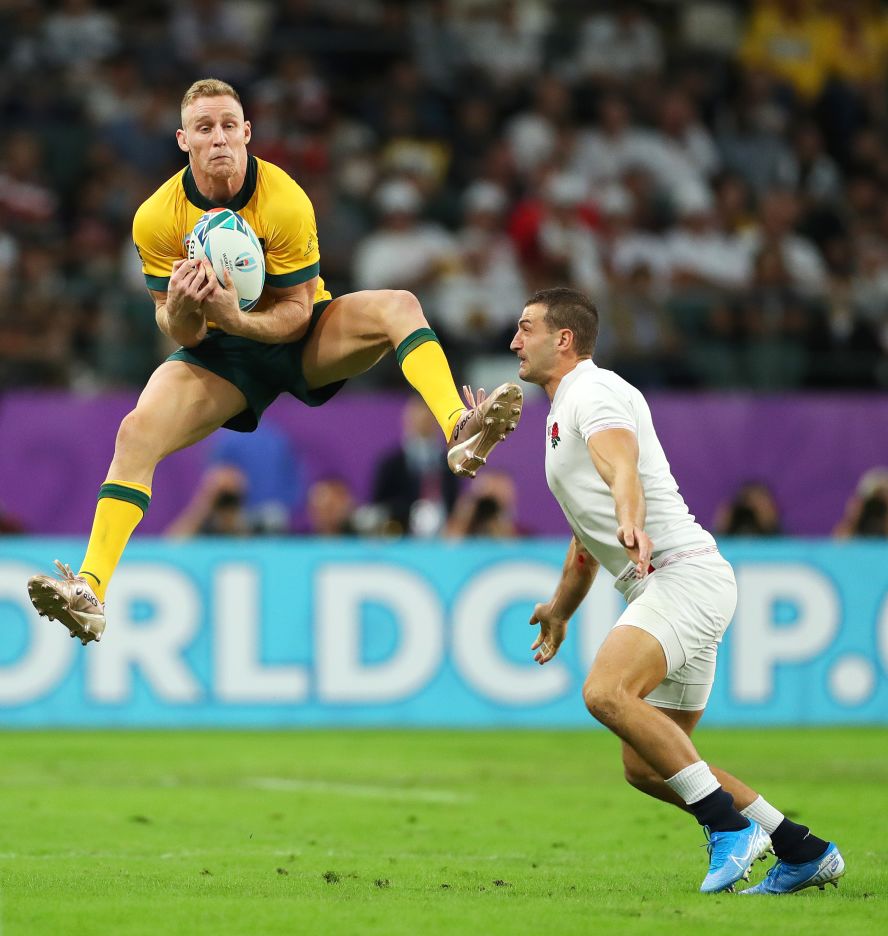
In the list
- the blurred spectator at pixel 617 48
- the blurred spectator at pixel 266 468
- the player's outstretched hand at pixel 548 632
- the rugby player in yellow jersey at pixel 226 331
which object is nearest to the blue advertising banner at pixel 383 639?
the blurred spectator at pixel 266 468

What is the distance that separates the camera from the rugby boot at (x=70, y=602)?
6.93 metres

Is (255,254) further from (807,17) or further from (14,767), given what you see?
(807,17)

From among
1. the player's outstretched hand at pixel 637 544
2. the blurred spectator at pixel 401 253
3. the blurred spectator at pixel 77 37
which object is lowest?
the player's outstretched hand at pixel 637 544

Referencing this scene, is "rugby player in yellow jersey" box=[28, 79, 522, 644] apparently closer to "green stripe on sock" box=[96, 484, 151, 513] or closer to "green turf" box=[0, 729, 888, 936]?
"green stripe on sock" box=[96, 484, 151, 513]

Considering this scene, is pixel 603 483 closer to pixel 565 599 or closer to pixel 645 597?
pixel 645 597

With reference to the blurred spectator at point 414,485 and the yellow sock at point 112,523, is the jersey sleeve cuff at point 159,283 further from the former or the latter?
the blurred spectator at point 414,485

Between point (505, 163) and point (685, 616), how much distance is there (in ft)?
37.5

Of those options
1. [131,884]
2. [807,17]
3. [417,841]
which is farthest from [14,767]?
[807,17]

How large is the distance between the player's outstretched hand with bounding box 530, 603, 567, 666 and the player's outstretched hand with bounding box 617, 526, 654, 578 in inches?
47.9

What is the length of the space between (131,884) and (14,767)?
16.6 feet

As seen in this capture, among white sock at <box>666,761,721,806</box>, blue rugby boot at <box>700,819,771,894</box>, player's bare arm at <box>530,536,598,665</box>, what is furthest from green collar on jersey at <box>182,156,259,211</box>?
blue rugby boot at <box>700,819,771,894</box>

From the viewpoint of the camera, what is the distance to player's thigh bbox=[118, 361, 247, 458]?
7.46 metres

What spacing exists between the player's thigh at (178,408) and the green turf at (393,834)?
192 cm

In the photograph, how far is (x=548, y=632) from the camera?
795 centimetres
